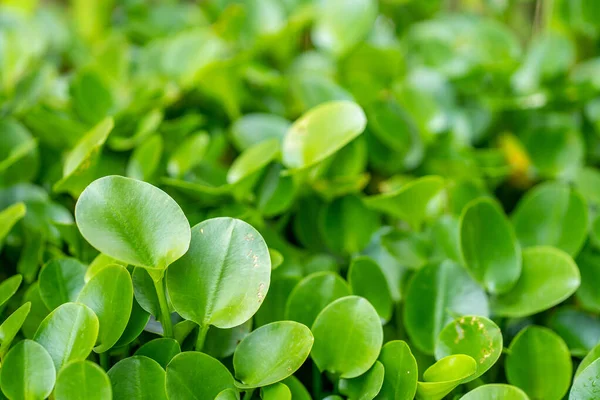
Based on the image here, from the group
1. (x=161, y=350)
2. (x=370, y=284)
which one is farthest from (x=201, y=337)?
(x=370, y=284)

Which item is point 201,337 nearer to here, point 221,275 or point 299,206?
point 221,275

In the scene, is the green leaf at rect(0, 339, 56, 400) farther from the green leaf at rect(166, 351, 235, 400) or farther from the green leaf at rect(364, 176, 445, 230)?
the green leaf at rect(364, 176, 445, 230)

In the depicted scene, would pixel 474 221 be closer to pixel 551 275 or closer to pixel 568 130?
pixel 551 275

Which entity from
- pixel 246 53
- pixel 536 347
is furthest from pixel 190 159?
pixel 536 347

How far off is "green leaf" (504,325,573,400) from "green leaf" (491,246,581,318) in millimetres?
17

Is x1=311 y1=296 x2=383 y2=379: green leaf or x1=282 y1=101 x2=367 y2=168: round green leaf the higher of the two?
x1=282 y1=101 x2=367 y2=168: round green leaf

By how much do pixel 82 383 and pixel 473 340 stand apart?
0.75 ft

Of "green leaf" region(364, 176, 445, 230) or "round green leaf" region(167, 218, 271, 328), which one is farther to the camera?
"green leaf" region(364, 176, 445, 230)

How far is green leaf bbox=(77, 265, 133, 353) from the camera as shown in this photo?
1.16 ft

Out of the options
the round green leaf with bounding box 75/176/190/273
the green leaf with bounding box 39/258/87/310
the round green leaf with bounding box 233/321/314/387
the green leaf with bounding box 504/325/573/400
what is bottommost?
the green leaf with bounding box 504/325/573/400

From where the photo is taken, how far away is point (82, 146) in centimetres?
45

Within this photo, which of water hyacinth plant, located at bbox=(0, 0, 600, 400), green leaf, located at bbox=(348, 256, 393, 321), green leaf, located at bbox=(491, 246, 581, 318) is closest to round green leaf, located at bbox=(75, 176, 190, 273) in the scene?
water hyacinth plant, located at bbox=(0, 0, 600, 400)

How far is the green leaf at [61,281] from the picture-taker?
1.30 ft

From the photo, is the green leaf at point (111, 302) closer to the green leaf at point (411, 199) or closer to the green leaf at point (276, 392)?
the green leaf at point (276, 392)
